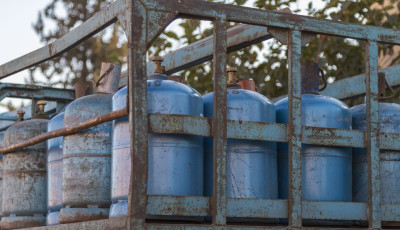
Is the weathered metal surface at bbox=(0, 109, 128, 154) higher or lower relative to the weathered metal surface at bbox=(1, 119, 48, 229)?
higher

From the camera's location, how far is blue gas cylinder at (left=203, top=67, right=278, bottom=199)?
3.32m

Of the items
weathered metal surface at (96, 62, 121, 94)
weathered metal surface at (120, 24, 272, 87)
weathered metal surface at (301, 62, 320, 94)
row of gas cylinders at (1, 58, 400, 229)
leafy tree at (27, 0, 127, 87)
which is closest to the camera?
row of gas cylinders at (1, 58, 400, 229)

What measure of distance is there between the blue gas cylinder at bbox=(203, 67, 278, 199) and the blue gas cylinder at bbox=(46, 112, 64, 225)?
99 cm

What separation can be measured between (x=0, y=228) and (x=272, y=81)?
4.36 metres

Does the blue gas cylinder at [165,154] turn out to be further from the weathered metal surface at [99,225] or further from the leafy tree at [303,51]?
the leafy tree at [303,51]

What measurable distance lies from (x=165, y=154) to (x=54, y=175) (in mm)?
1099

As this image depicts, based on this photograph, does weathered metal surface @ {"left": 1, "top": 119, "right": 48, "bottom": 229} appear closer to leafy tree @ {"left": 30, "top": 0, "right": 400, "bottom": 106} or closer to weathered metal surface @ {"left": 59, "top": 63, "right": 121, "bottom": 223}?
weathered metal surface @ {"left": 59, "top": 63, "right": 121, "bottom": 223}

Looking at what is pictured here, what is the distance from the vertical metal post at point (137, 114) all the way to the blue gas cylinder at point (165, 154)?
16 centimetres

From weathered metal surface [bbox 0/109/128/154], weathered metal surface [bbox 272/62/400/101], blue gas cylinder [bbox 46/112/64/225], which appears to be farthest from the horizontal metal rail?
weathered metal surface [bbox 272/62/400/101]

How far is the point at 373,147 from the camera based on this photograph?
357 cm

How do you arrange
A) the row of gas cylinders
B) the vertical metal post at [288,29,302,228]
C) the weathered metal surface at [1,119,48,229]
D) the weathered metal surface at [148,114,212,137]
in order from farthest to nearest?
1. the weathered metal surface at [1,119,48,229]
2. the vertical metal post at [288,29,302,228]
3. the row of gas cylinders
4. the weathered metal surface at [148,114,212,137]

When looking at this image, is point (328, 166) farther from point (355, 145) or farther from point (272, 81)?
point (272, 81)

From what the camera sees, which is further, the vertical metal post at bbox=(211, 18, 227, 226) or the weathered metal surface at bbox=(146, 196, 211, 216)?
the vertical metal post at bbox=(211, 18, 227, 226)

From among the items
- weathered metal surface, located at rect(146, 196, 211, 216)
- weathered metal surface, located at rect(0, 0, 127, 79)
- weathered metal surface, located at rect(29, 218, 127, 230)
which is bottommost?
weathered metal surface, located at rect(29, 218, 127, 230)
